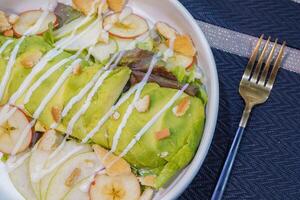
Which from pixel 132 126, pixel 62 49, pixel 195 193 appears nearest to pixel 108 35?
pixel 62 49

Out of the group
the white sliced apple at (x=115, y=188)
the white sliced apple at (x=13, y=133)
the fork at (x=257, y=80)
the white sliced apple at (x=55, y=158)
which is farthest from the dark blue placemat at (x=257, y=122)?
the white sliced apple at (x=13, y=133)

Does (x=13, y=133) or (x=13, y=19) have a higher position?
(x=13, y=19)

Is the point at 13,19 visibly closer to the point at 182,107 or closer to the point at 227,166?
the point at 182,107

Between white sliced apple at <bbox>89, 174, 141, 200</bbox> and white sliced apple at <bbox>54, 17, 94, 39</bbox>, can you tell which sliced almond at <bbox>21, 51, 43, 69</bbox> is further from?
white sliced apple at <bbox>89, 174, 141, 200</bbox>

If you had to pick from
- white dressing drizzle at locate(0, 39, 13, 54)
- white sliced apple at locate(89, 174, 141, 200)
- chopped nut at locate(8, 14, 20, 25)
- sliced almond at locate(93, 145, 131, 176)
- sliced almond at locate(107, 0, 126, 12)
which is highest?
sliced almond at locate(107, 0, 126, 12)

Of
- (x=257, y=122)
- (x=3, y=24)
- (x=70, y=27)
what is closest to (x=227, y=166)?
(x=257, y=122)

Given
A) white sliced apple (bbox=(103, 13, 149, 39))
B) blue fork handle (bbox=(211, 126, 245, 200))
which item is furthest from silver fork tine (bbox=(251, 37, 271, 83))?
white sliced apple (bbox=(103, 13, 149, 39))
